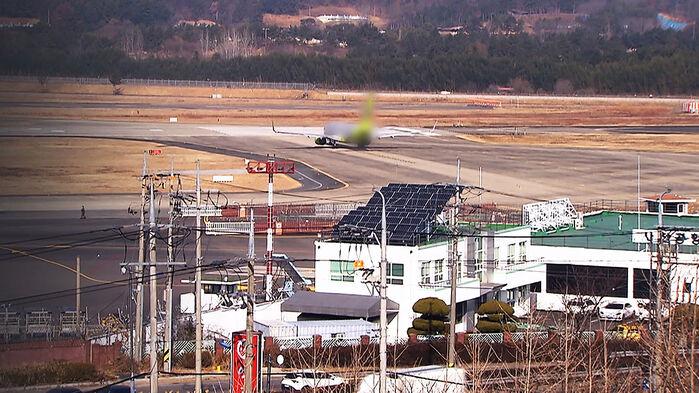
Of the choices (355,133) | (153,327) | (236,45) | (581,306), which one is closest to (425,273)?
(581,306)

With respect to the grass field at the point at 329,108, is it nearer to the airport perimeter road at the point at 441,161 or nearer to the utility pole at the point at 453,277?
the airport perimeter road at the point at 441,161

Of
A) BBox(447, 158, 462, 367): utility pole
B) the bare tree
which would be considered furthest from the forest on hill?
BBox(447, 158, 462, 367): utility pole

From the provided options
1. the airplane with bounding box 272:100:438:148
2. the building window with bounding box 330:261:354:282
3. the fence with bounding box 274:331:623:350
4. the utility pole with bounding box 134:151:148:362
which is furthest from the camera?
the airplane with bounding box 272:100:438:148

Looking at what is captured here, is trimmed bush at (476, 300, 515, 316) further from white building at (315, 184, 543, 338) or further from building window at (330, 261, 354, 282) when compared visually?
building window at (330, 261, 354, 282)

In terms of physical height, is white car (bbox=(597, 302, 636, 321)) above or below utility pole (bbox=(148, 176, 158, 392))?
below

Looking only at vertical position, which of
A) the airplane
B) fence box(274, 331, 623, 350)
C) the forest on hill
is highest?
the forest on hill

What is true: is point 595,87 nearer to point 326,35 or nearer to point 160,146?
point 326,35
